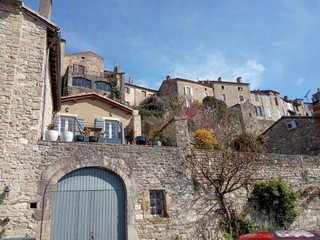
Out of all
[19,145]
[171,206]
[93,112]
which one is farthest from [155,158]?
[93,112]

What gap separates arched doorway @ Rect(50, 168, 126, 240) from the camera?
25.3 ft

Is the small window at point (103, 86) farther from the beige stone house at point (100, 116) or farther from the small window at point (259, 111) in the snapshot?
the small window at point (259, 111)

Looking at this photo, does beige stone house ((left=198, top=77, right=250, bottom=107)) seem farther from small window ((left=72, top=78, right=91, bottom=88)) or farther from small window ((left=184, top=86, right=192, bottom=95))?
small window ((left=72, top=78, right=91, bottom=88))

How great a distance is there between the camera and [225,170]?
33.9ft

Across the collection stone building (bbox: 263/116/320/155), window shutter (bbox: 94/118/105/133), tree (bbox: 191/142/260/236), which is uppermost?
window shutter (bbox: 94/118/105/133)

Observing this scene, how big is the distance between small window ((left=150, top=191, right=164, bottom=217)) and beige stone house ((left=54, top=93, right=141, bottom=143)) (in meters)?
6.42

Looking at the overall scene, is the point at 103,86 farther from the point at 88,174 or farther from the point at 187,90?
the point at 88,174

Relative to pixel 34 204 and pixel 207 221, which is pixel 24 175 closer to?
pixel 34 204

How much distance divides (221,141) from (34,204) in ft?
33.3

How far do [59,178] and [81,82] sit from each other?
A: 84.2ft

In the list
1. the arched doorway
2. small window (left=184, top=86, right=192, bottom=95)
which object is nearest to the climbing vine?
the arched doorway

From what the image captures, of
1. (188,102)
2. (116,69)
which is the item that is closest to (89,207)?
(188,102)

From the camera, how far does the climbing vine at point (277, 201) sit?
10375 millimetres

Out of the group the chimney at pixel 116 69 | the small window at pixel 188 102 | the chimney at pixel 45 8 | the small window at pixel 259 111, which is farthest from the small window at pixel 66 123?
the small window at pixel 259 111
